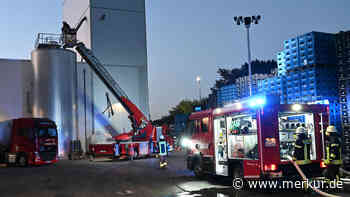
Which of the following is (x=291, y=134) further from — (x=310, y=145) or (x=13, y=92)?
(x=13, y=92)

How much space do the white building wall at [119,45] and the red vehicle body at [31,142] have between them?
12.6 m

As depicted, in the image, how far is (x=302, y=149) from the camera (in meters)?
11.6

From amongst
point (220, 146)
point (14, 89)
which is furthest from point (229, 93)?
point (14, 89)

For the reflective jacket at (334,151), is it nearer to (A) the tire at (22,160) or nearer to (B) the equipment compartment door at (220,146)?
(B) the equipment compartment door at (220,146)

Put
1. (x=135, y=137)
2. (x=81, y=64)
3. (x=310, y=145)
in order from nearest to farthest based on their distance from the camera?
(x=310, y=145), (x=135, y=137), (x=81, y=64)

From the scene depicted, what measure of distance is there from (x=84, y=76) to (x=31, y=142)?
46.8ft

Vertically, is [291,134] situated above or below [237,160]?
above

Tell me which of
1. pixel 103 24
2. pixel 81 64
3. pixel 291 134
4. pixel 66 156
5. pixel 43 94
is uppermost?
pixel 103 24

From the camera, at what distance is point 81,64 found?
128 ft

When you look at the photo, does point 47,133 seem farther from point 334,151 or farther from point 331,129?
point 334,151

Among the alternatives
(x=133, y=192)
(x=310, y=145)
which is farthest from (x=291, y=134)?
(x=133, y=192)

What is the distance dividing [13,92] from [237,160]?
95.2ft

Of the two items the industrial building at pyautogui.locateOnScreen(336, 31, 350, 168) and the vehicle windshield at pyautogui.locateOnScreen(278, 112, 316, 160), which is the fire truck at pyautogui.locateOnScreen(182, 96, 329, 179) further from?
the industrial building at pyautogui.locateOnScreen(336, 31, 350, 168)

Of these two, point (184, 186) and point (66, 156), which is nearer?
point (184, 186)
